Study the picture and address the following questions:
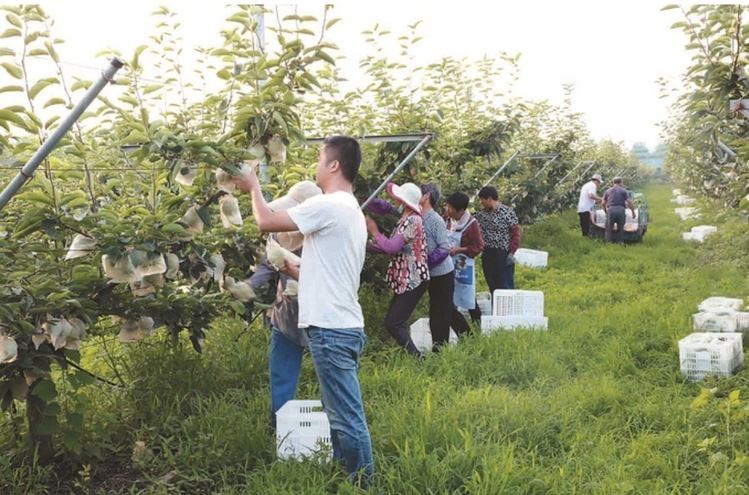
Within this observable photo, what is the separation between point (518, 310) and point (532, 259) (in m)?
3.75

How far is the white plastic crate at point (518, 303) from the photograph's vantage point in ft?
19.0

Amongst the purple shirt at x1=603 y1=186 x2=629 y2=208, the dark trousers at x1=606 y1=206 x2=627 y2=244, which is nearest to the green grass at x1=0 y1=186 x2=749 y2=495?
the purple shirt at x1=603 y1=186 x2=629 y2=208

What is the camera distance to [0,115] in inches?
90.7

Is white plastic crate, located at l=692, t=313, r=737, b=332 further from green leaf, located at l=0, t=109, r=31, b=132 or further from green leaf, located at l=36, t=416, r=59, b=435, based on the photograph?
green leaf, located at l=0, t=109, r=31, b=132

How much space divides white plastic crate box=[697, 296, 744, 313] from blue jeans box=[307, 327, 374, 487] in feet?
12.8

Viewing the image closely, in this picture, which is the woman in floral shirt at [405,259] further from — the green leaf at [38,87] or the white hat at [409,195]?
the green leaf at [38,87]

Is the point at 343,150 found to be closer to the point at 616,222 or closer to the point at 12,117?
the point at 12,117

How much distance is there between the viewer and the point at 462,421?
3588mm

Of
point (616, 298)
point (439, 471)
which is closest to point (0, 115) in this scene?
point (439, 471)

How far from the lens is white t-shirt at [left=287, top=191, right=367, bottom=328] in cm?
275

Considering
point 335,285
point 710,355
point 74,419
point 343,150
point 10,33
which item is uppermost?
point 10,33

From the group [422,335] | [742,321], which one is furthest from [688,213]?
[422,335]

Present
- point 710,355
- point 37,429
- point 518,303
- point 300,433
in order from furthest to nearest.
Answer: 1. point 518,303
2. point 710,355
3. point 300,433
4. point 37,429

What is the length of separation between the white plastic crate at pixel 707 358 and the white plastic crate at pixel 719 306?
1150mm
